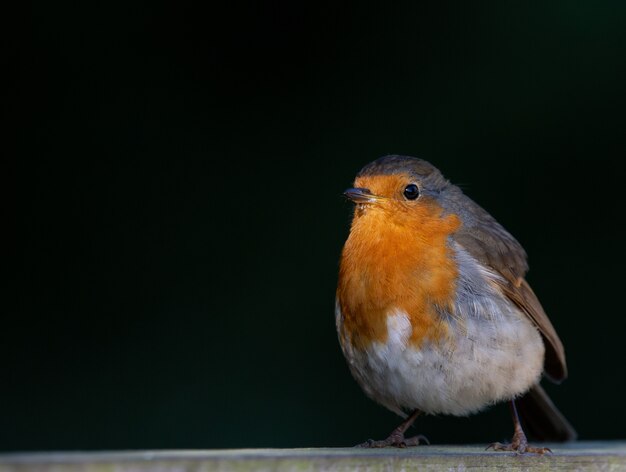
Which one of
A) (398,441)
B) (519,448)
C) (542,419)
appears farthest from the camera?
(542,419)

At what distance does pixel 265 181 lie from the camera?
5.15 m

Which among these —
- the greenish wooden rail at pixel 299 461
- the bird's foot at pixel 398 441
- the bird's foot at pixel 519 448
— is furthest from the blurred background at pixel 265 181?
the greenish wooden rail at pixel 299 461

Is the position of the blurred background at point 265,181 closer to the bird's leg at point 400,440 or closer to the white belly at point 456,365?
the bird's leg at point 400,440

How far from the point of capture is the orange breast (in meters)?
3.23

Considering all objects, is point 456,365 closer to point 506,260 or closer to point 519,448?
point 519,448

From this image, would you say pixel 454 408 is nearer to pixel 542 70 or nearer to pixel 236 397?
pixel 236 397

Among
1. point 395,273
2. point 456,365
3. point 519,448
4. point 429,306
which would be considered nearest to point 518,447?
point 519,448

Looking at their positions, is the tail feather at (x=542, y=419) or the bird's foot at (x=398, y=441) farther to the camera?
the tail feather at (x=542, y=419)

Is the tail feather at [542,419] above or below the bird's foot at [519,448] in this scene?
below

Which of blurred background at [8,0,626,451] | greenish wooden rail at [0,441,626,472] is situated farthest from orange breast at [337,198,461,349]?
blurred background at [8,0,626,451]

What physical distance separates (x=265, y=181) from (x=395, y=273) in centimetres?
199

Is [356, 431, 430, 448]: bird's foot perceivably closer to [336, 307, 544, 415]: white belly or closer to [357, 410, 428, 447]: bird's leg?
[357, 410, 428, 447]: bird's leg

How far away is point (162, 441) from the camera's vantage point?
4590 mm

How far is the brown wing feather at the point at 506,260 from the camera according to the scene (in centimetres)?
356
